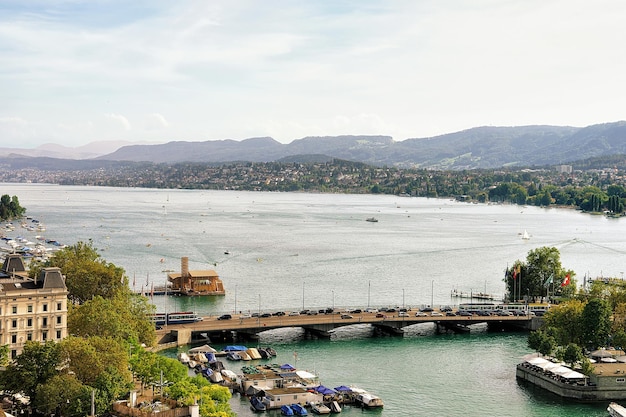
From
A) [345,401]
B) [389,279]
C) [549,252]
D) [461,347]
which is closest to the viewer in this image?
[345,401]

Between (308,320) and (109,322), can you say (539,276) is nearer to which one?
(308,320)

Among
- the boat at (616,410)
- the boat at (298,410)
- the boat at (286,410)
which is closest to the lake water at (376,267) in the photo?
the boat at (616,410)

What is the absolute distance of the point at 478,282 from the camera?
7469cm

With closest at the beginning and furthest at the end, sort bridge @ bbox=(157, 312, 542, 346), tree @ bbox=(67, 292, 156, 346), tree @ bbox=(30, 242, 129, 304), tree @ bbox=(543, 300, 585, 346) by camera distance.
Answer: tree @ bbox=(67, 292, 156, 346), tree @ bbox=(543, 300, 585, 346), bridge @ bbox=(157, 312, 542, 346), tree @ bbox=(30, 242, 129, 304)

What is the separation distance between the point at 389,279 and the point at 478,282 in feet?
28.2

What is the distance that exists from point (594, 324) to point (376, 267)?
131ft

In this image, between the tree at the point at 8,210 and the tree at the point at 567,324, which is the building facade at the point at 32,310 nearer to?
the tree at the point at 567,324

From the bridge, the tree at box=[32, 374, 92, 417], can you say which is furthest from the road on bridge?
the tree at box=[32, 374, 92, 417]

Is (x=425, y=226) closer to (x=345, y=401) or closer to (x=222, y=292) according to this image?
(x=222, y=292)

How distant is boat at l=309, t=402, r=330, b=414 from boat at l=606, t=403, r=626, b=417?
12.5 m

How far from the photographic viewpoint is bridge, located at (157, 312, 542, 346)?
4741 centimetres

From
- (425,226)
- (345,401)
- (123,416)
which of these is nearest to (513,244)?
(425,226)

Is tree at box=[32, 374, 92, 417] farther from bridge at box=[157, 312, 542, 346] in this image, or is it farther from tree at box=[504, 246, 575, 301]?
tree at box=[504, 246, 575, 301]

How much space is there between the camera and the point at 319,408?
3403cm
